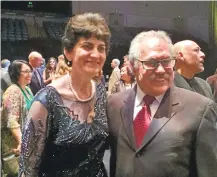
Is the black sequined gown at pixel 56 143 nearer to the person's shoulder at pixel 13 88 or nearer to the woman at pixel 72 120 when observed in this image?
the woman at pixel 72 120

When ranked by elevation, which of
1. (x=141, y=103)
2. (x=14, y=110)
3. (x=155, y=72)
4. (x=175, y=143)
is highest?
(x=155, y=72)

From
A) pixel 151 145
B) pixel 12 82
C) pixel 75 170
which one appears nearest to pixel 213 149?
pixel 151 145

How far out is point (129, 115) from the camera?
1355mm

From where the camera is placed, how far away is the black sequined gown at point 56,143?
4.33 feet

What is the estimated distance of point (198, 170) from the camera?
1.28 metres

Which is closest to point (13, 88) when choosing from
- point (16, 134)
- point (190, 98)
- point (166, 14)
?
point (16, 134)

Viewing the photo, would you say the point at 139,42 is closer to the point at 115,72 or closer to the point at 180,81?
the point at 180,81

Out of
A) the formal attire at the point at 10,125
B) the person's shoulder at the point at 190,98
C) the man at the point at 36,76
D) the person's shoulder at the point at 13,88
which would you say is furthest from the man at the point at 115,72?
the person's shoulder at the point at 190,98

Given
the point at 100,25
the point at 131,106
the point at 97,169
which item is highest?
the point at 100,25

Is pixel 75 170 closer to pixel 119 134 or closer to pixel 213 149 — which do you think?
pixel 119 134

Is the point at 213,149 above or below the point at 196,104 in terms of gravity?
below

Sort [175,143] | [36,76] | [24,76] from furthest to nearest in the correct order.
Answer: [36,76] < [24,76] < [175,143]

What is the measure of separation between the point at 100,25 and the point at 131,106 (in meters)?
0.30

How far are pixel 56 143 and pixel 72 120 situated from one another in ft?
0.31
